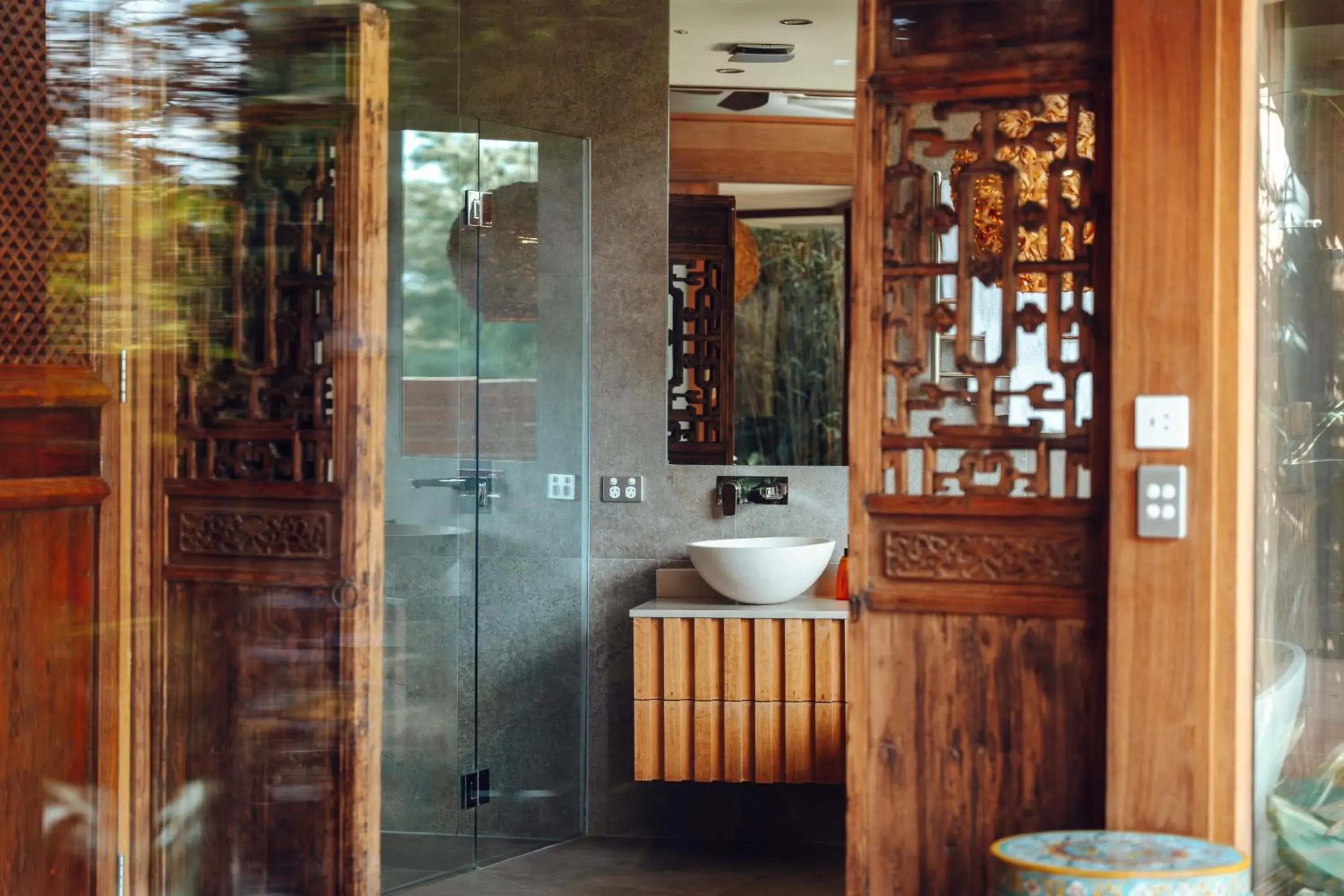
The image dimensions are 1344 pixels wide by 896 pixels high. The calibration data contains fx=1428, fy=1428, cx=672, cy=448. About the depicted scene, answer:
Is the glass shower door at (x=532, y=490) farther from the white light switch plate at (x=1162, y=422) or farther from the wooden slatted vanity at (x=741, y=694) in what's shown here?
the white light switch plate at (x=1162, y=422)

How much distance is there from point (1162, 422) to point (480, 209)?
2124 millimetres

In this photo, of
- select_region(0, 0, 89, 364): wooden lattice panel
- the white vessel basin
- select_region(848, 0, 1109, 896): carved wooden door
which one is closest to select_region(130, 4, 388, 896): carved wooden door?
select_region(0, 0, 89, 364): wooden lattice panel

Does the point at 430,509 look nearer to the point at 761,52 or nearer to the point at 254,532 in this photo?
the point at 254,532

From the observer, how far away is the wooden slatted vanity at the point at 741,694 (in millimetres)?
3910

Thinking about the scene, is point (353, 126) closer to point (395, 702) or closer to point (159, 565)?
point (159, 565)

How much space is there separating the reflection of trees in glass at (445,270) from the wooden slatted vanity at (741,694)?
84 centimetres

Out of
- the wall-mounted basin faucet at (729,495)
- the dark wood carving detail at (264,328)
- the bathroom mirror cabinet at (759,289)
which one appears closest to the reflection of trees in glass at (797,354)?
the bathroom mirror cabinet at (759,289)

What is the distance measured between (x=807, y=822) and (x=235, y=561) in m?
2.05

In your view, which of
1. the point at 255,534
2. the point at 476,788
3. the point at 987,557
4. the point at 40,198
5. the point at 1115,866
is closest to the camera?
the point at 1115,866

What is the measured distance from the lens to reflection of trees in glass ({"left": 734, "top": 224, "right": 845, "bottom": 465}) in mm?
4309

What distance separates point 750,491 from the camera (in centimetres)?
432

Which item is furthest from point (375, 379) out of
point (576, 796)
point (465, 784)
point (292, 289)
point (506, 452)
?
point (576, 796)

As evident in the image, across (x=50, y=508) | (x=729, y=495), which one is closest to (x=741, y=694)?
(x=729, y=495)

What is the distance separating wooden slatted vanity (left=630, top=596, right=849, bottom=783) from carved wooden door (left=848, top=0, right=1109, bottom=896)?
1283 mm
